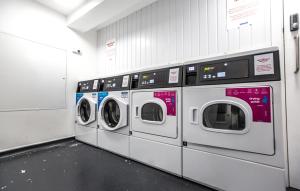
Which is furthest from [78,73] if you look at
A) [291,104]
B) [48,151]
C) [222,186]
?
[291,104]

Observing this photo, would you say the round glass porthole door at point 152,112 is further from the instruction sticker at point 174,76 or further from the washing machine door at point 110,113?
the washing machine door at point 110,113

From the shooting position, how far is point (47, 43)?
9.12ft

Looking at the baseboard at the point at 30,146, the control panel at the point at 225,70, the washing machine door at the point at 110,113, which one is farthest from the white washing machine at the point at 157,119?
the baseboard at the point at 30,146

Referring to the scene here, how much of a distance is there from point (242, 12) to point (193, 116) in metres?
1.38

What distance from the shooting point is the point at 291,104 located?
1456mm

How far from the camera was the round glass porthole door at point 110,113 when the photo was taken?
2379 mm

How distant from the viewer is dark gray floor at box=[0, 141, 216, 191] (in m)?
1.47

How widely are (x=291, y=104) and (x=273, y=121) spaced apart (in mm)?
547

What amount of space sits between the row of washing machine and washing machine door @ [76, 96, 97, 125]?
0.73m

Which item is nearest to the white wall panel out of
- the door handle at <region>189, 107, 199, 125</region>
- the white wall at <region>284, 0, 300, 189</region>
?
the white wall at <region>284, 0, 300, 189</region>

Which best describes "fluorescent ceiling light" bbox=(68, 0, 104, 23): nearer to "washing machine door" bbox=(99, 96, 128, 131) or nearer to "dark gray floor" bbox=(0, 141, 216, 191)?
"washing machine door" bbox=(99, 96, 128, 131)

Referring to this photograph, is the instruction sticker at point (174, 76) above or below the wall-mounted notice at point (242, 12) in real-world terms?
below

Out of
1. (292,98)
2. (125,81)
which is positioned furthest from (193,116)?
(125,81)

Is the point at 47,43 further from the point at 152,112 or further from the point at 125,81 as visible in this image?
the point at 152,112
